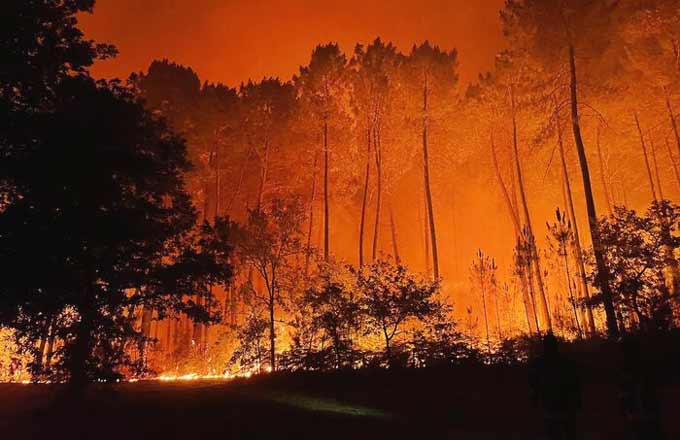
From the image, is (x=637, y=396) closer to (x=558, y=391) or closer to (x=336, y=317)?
(x=558, y=391)

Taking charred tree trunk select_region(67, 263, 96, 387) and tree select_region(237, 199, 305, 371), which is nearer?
charred tree trunk select_region(67, 263, 96, 387)

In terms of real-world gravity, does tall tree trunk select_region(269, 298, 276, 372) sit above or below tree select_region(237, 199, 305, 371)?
below

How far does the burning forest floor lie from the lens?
369 inches

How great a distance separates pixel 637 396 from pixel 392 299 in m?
10.2

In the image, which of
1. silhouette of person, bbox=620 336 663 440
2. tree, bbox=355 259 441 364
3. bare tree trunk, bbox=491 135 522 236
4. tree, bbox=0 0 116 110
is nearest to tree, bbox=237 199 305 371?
tree, bbox=355 259 441 364

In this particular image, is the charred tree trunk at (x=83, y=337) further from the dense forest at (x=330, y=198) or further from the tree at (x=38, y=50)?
the tree at (x=38, y=50)

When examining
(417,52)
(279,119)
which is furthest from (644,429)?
(279,119)

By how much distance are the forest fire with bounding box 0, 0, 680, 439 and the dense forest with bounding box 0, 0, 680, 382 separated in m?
0.09

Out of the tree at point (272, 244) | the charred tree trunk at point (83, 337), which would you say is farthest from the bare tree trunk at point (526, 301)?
the charred tree trunk at point (83, 337)

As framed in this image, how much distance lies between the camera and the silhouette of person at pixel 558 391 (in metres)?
6.46

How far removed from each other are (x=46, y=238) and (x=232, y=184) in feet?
84.7

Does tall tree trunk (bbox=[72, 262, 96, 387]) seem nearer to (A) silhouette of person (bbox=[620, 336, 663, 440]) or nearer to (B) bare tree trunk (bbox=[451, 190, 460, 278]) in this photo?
(A) silhouette of person (bbox=[620, 336, 663, 440])

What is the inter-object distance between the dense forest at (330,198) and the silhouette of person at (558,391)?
8.46ft

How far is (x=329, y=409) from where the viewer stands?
11820 mm
